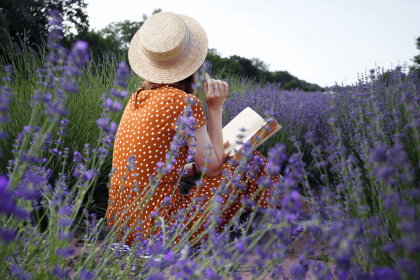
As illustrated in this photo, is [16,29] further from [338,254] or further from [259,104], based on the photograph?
[338,254]

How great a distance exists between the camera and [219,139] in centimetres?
210

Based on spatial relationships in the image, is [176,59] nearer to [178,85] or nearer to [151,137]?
A: [178,85]

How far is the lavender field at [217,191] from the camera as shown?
74 centimetres

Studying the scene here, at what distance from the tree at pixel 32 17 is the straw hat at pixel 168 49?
354 inches

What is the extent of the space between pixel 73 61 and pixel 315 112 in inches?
148

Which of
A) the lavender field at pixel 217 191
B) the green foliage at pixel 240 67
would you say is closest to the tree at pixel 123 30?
the green foliage at pixel 240 67

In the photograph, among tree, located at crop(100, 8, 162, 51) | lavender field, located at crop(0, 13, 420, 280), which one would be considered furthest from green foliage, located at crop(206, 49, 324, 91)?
lavender field, located at crop(0, 13, 420, 280)

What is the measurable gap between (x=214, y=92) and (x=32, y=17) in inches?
515

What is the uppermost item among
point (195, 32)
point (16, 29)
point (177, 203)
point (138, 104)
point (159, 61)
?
point (16, 29)

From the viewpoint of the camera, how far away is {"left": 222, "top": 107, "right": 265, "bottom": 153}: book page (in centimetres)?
210

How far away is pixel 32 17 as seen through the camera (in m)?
12.1

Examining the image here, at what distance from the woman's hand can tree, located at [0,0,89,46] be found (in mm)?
9217

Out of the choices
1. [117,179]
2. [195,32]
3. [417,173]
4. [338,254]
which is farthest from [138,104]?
[417,173]

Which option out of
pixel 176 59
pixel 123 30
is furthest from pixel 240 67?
pixel 176 59
